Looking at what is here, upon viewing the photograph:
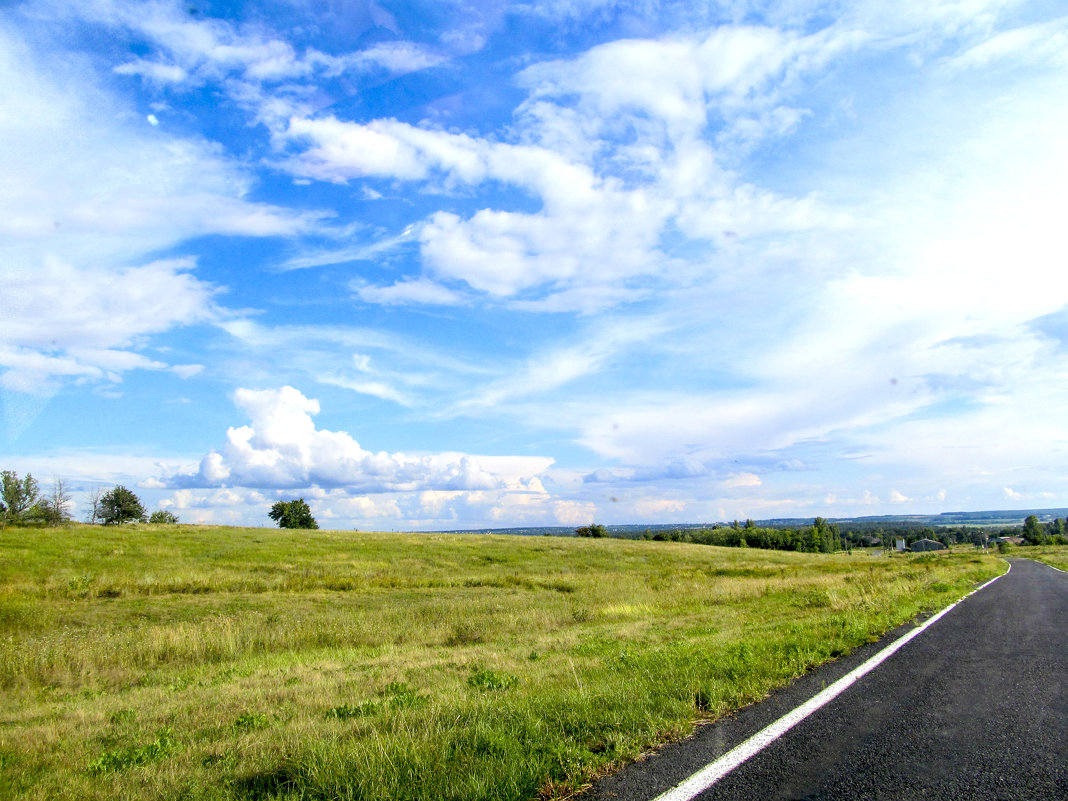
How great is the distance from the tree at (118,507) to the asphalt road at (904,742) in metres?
105

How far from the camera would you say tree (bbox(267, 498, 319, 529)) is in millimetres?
113500

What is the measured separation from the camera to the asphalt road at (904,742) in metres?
4.52

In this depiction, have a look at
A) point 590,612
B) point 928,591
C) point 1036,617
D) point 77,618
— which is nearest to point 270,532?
point 77,618

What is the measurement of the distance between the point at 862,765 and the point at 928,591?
21250mm

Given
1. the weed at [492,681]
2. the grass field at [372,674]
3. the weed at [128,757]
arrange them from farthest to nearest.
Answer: the weed at [492,681]
the weed at [128,757]
the grass field at [372,674]

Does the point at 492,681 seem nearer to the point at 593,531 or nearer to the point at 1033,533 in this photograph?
the point at 593,531

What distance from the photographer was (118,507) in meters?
90.9

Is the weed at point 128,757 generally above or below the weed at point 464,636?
above

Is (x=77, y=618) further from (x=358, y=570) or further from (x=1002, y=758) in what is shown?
(x=1002, y=758)

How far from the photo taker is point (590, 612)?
70.8 ft

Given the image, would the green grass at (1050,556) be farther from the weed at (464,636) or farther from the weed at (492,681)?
the weed at (492,681)

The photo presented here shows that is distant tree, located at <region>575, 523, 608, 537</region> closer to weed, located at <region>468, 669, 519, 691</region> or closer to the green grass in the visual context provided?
the green grass

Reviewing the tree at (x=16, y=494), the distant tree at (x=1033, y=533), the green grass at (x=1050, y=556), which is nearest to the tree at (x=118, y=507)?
the tree at (x=16, y=494)

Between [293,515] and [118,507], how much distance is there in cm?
2931
